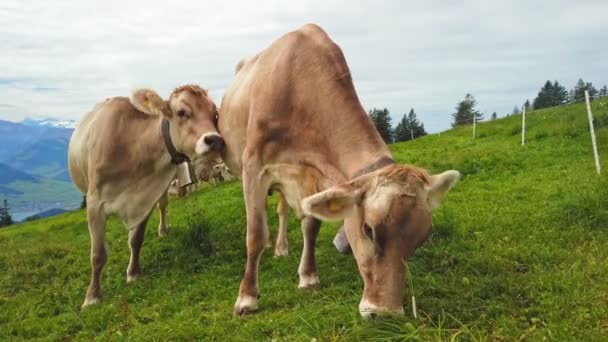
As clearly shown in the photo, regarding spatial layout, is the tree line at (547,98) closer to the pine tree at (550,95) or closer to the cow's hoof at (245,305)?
the pine tree at (550,95)

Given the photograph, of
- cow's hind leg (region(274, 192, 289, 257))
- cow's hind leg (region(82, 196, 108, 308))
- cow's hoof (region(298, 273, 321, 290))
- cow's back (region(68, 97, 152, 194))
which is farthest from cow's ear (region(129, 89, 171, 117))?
cow's hoof (region(298, 273, 321, 290))

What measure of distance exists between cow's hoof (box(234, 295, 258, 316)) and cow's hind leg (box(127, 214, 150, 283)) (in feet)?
9.91

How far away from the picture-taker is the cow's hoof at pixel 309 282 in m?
6.71

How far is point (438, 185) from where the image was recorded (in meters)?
4.88

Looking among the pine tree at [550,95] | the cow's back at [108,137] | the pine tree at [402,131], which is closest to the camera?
the cow's back at [108,137]

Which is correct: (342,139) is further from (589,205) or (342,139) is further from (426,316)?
(589,205)

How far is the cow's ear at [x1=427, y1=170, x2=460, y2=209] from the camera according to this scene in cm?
485

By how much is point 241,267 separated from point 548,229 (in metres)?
4.36

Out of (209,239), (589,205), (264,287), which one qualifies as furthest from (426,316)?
(209,239)

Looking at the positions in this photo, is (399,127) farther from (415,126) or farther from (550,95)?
(550,95)

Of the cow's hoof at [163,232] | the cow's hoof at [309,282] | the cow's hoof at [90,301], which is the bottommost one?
the cow's hoof at [90,301]

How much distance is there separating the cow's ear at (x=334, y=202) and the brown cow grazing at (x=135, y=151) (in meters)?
3.04

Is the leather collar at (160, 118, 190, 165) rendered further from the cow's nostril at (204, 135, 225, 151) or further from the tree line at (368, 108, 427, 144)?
the tree line at (368, 108, 427, 144)

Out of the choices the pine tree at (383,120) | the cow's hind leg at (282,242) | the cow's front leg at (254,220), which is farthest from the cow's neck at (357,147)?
the pine tree at (383,120)
